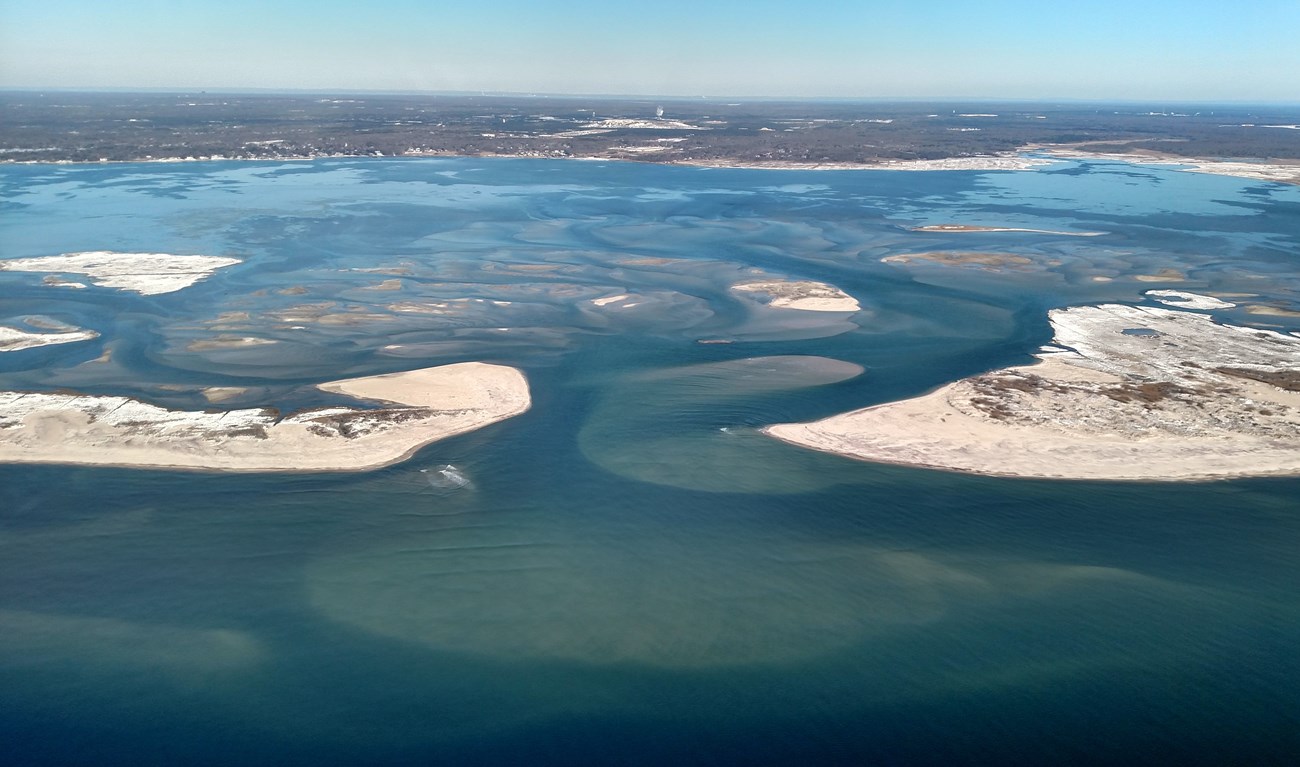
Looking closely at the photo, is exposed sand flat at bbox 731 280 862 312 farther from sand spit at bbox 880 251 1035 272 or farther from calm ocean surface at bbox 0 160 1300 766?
sand spit at bbox 880 251 1035 272

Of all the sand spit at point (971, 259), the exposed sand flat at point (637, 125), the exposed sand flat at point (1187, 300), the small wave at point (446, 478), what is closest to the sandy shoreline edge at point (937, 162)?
the sand spit at point (971, 259)

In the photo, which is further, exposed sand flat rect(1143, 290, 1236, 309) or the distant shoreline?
the distant shoreline

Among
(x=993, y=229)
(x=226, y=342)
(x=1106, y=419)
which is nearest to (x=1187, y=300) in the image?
(x=1106, y=419)

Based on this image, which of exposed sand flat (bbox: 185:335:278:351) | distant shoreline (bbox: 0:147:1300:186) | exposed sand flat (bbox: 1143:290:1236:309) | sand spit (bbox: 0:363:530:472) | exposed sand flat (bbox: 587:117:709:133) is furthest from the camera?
exposed sand flat (bbox: 587:117:709:133)

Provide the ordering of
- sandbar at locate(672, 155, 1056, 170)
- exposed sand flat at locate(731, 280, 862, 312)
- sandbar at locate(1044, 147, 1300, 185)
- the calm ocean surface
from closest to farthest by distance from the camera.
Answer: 1. the calm ocean surface
2. exposed sand flat at locate(731, 280, 862, 312)
3. sandbar at locate(1044, 147, 1300, 185)
4. sandbar at locate(672, 155, 1056, 170)

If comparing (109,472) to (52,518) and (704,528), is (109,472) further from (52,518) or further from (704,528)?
(704,528)


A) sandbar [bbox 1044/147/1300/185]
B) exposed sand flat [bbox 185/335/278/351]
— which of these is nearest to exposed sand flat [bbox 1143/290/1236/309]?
exposed sand flat [bbox 185/335/278/351]
